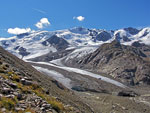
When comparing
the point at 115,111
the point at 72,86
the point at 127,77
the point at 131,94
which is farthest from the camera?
the point at 127,77

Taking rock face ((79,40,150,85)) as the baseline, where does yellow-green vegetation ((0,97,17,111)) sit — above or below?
below

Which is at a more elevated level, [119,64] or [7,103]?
[119,64]

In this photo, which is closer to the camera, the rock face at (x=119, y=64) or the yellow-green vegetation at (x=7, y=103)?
the yellow-green vegetation at (x=7, y=103)

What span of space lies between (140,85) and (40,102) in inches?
3127

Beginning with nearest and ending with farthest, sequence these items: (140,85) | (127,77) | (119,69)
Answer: (140,85)
(127,77)
(119,69)

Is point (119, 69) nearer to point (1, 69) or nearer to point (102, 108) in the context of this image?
point (102, 108)

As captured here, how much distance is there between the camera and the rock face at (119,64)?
299 ft

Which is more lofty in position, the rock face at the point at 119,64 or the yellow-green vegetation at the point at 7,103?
the rock face at the point at 119,64

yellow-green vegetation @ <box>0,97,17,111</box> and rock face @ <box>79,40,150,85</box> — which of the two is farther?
rock face @ <box>79,40,150,85</box>

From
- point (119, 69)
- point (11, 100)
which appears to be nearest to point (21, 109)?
point (11, 100)

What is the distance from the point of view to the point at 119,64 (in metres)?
106

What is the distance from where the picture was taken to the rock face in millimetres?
91044

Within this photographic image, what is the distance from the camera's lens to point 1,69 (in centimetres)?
1378

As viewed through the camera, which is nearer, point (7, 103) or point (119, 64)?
point (7, 103)
